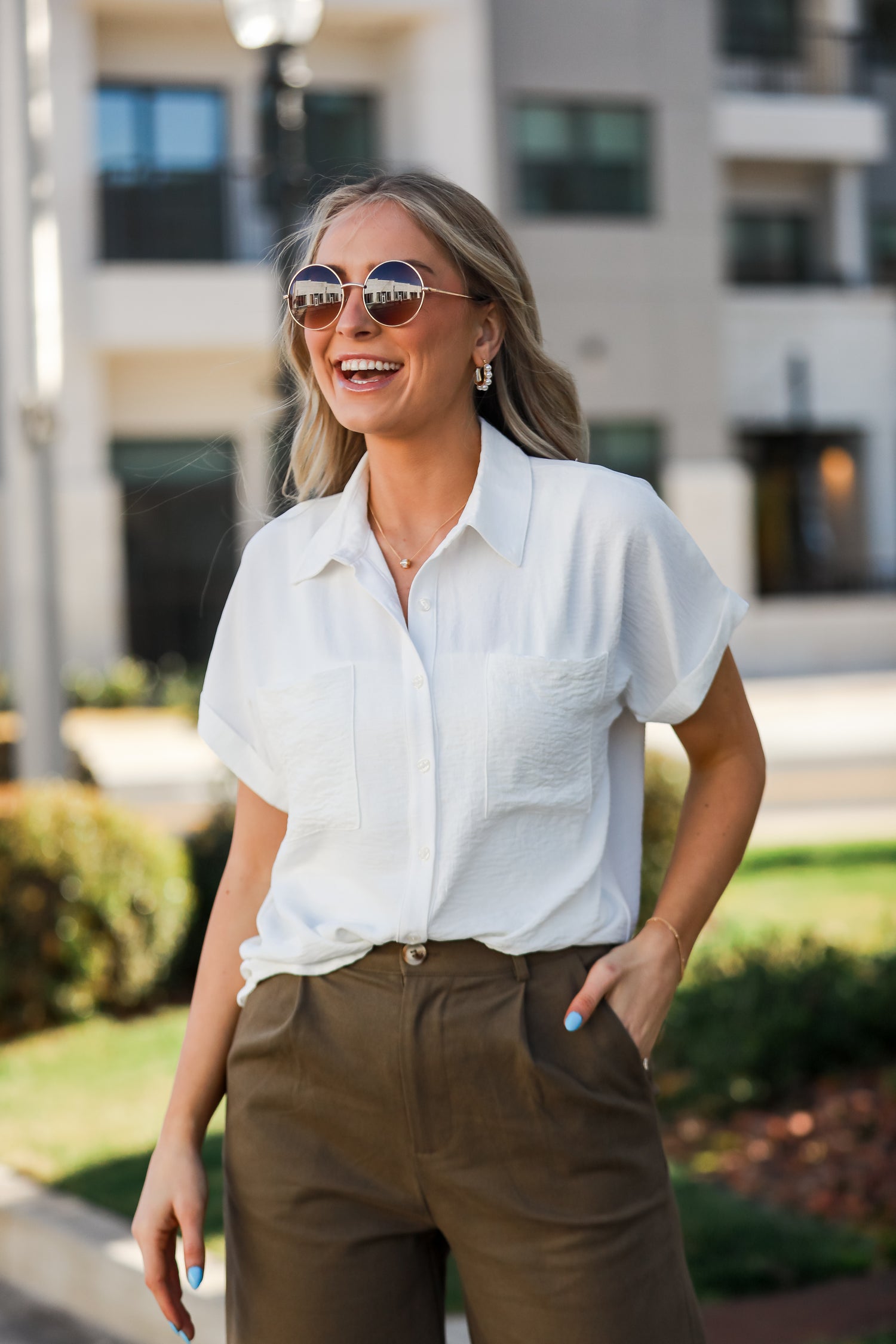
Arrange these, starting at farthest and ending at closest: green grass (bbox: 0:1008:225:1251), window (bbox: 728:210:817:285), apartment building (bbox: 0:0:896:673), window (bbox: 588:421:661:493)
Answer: window (bbox: 728:210:817:285) → window (bbox: 588:421:661:493) → apartment building (bbox: 0:0:896:673) → green grass (bbox: 0:1008:225:1251)

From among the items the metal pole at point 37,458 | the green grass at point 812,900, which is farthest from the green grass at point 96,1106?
the green grass at point 812,900

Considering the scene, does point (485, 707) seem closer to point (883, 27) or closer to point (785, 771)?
point (785, 771)

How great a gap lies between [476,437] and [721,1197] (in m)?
3.24

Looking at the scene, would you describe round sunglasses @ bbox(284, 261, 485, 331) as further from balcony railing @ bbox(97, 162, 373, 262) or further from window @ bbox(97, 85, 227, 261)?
window @ bbox(97, 85, 227, 261)

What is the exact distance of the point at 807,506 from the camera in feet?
88.5

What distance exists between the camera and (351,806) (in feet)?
6.30

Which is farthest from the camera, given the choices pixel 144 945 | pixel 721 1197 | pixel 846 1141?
pixel 144 945

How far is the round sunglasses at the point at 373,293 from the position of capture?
1962 mm

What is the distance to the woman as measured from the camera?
186 centimetres

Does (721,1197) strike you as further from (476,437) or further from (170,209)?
(170,209)

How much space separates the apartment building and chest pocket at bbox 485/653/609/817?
16896 mm

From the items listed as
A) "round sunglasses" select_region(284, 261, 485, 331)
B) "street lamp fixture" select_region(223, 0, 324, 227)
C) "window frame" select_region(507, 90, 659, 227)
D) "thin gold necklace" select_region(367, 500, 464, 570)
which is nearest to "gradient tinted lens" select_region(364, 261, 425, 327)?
"round sunglasses" select_region(284, 261, 485, 331)

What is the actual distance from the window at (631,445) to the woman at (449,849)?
22119 mm

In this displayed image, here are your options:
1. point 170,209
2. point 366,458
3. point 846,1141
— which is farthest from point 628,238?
point 366,458
